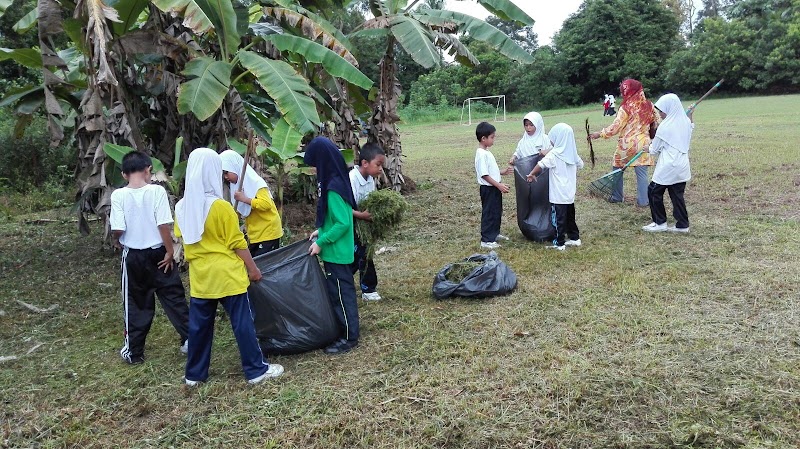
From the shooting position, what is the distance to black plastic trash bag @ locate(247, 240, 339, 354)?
4109 mm

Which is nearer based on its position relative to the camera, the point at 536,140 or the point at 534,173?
the point at 534,173

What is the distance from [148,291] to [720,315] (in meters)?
4.33

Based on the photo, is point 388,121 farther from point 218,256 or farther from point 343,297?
point 218,256

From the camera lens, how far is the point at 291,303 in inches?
164

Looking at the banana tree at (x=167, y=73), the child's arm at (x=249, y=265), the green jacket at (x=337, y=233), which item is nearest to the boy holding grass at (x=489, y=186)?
the banana tree at (x=167, y=73)

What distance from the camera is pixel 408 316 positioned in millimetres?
4945

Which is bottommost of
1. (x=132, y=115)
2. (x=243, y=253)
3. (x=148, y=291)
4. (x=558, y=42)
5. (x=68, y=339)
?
(x=68, y=339)

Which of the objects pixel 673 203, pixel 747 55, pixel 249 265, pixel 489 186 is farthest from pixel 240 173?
pixel 747 55

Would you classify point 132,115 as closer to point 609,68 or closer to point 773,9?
point 609,68

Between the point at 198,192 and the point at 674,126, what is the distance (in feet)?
18.7

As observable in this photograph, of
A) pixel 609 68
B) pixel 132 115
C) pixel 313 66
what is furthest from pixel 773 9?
pixel 132 115

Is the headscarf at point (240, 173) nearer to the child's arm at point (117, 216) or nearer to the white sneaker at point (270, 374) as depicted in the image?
the child's arm at point (117, 216)

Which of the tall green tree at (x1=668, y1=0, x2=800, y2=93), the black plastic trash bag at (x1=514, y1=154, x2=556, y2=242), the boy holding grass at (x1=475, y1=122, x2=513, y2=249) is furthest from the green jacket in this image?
the tall green tree at (x1=668, y1=0, x2=800, y2=93)

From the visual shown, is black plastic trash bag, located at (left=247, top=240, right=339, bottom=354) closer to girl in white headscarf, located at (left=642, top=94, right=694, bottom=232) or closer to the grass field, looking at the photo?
the grass field
